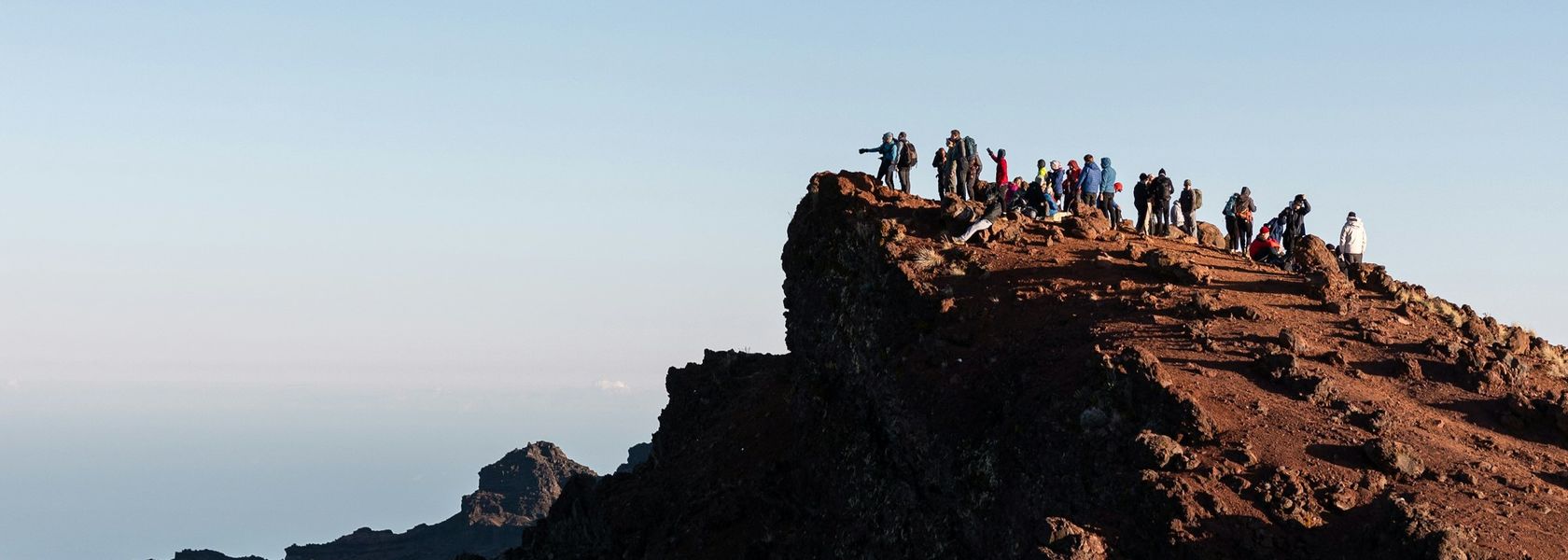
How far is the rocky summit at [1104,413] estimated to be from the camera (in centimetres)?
2597

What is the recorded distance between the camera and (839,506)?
35.3 metres

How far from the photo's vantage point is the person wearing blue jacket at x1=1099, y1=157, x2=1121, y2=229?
4222cm

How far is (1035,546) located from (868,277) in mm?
12142

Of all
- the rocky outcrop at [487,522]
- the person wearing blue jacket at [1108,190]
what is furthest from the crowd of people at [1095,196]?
the rocky outcrop at [487,522]

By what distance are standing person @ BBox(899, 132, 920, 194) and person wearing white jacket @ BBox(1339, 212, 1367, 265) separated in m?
10.3

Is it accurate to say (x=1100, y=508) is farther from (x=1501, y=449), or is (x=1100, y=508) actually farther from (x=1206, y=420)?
(x=1501, y=449)

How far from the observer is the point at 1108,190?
42.6 metres

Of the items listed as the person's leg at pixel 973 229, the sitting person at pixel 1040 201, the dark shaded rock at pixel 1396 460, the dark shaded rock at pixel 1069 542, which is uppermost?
the sitting person at pixel 1040 201

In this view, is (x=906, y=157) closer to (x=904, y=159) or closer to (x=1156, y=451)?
(x=904, y=159)

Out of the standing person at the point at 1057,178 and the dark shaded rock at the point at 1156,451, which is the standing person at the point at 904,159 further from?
the dark shaded rock at the point at 1156,451

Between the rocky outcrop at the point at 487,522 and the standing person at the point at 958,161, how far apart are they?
173ft

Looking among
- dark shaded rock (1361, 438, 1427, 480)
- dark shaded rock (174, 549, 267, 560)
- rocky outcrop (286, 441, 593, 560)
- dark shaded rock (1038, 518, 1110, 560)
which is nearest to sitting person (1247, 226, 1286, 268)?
dark shaded rock (1361, 438, 1427, 480)

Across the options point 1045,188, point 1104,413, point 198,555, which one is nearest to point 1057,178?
point 1045,188

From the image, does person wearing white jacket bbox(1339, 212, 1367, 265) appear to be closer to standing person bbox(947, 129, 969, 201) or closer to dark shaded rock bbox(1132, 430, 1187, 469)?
standing person bbox(947, 129, 969, 201)
